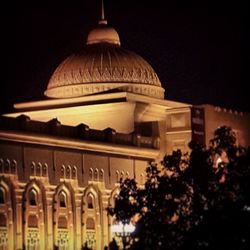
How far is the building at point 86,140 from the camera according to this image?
62.4m

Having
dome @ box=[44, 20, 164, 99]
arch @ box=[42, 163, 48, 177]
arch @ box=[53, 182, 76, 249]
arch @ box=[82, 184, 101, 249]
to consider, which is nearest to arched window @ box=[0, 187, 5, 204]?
arch @ box=[42, 163, 48, 177]

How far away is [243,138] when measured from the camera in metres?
75.8

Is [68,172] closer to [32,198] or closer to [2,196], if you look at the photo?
[32,198]

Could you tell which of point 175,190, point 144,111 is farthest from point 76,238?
point 175,190

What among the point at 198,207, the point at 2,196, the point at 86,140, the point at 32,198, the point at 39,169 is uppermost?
the point at 86,140

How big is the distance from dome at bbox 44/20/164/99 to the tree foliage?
2627 centimetres

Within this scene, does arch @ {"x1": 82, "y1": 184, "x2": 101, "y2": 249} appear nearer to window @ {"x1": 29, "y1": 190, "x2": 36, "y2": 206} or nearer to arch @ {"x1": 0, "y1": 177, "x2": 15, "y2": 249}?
window @ {"x1": 29, "y1": 190, "x2": 36, "y2": 206}

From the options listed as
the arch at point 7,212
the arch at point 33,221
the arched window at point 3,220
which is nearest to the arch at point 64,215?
the arch at point 33,221

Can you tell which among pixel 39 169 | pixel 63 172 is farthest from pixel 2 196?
pixel 63 172

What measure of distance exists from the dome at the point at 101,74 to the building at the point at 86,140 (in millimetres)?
47

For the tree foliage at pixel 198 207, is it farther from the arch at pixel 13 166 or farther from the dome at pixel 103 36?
the dome at pixel 103 36

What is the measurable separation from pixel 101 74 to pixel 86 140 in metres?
7.30

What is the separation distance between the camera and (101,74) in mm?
73375

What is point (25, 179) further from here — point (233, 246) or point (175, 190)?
point (233, 246)
